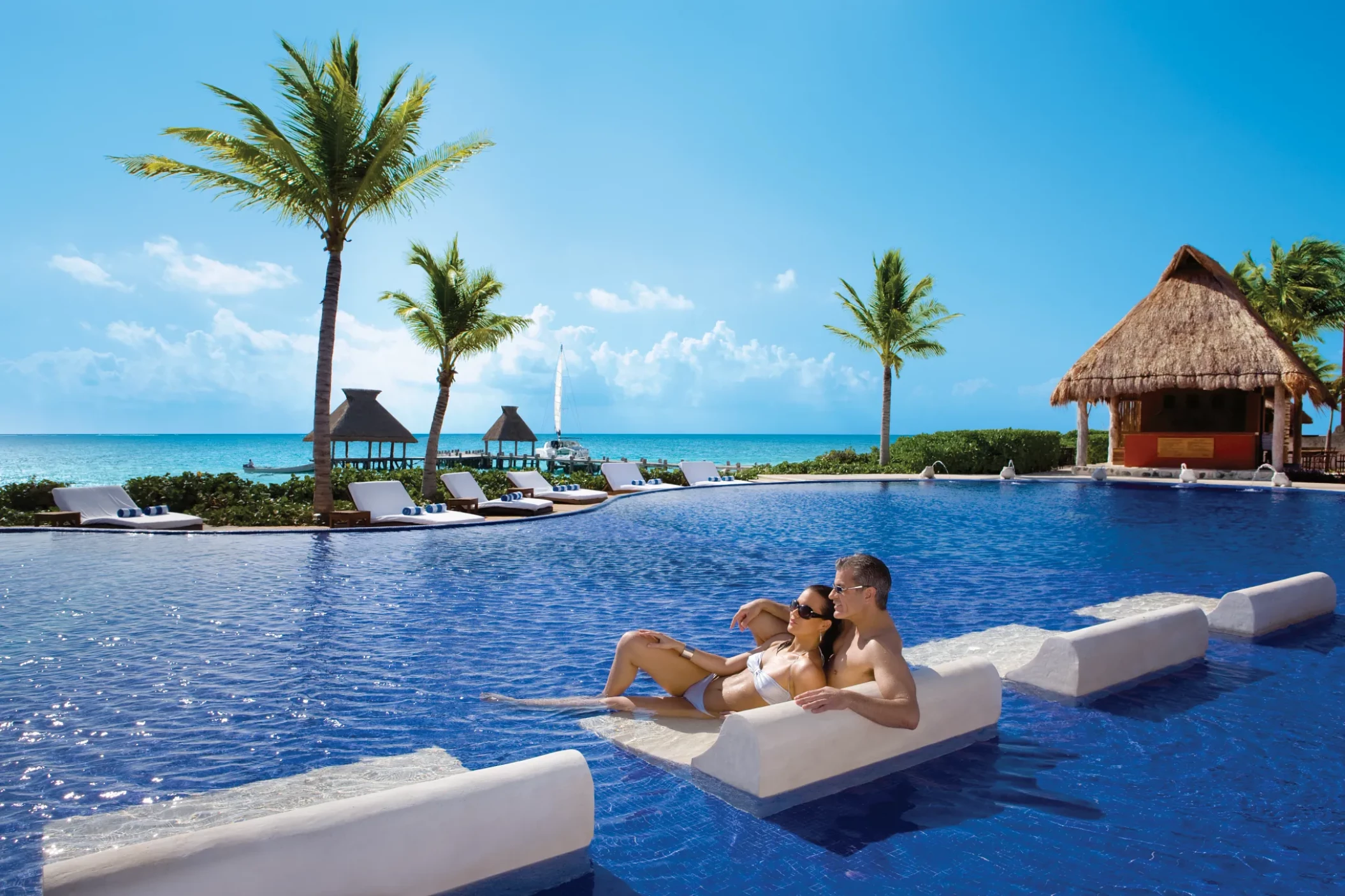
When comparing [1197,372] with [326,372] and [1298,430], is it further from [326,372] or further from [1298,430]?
[326,372]

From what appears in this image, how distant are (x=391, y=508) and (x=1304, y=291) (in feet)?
117

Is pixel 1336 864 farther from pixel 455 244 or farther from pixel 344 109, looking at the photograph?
pixel 455 244

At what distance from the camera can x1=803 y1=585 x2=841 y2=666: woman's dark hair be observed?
3.91m

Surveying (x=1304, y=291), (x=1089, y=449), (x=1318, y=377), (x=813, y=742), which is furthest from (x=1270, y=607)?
(x=1318, y=377)

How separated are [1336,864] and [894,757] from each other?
1.63m

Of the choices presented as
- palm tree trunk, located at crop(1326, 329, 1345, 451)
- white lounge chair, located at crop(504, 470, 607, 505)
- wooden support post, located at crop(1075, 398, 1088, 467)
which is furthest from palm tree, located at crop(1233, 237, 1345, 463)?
white lounge chair, located at crop(504, 470, 607, 505)

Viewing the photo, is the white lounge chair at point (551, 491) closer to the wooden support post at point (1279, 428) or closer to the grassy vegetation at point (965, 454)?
the grassy vegetation at point (965, 454)

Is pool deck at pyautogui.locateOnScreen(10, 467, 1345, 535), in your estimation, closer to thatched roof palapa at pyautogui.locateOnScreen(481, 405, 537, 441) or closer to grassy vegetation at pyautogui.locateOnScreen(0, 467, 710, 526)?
grassy vegetation at pyautogui.locateOnScreen(0, 467, 710, 526)

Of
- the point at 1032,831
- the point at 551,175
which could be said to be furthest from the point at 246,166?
the point at 551,175

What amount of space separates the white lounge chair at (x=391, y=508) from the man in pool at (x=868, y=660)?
10325mm

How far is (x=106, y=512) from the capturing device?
41.0 feet

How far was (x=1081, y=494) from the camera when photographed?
65.0 feet

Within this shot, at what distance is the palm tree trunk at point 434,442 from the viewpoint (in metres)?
16.3

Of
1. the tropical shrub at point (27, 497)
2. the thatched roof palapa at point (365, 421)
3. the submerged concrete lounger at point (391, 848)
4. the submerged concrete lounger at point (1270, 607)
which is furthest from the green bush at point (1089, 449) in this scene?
the submerged concrete lounger at point (391, 848)
